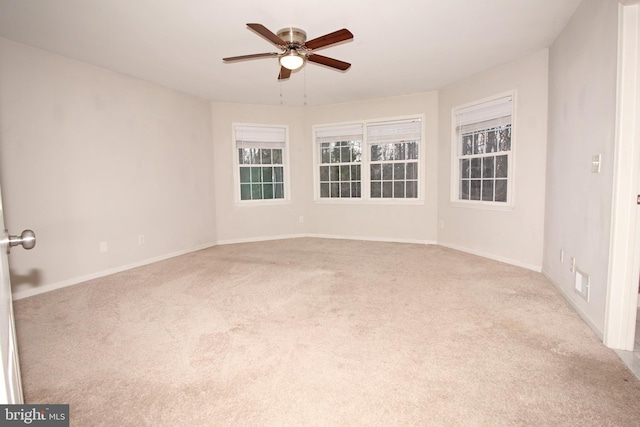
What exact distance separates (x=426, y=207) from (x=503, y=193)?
139 cm

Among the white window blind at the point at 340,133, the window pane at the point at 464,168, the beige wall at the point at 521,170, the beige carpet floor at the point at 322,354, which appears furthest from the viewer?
the white window blind at the point at 340,133

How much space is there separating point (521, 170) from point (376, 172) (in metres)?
2.40

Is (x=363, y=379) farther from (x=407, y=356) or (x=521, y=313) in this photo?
(x=521, y=313)

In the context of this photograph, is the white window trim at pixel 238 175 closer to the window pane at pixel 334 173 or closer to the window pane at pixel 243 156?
the window pane at pixel 243 156

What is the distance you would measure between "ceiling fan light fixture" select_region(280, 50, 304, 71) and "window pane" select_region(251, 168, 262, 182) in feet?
10.4

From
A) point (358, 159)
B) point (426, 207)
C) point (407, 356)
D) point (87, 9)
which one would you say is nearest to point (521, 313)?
point (407, 356)

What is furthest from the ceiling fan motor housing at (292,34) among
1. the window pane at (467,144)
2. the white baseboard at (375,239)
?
the white baseboard at (375,239)

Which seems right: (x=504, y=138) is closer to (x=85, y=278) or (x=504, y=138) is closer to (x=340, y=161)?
(x=340, y=161)

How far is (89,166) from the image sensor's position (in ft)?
12.5

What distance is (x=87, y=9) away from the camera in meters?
2.67

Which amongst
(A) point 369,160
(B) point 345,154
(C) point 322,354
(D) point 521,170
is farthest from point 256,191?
(C) point 322,354

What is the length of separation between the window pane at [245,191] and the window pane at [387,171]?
2482 millimetres

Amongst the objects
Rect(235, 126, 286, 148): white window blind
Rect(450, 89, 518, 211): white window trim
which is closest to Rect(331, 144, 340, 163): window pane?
Rect(235, 126, 286, 148): white window blind

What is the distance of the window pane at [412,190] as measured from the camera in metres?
5.62
